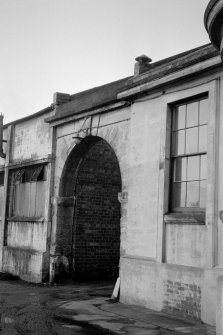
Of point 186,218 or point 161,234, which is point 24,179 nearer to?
point 161,234

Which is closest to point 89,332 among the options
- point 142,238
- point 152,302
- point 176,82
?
Result: point 152,302

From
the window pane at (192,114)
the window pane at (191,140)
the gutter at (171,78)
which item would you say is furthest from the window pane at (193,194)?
the gutter at (171,78)

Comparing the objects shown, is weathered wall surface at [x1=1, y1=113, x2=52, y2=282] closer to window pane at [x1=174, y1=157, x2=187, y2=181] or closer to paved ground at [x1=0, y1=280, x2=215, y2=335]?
paved ground at [x1=0, y1=280, x2=215, y2=335]

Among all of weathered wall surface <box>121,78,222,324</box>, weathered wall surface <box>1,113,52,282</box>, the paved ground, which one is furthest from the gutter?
the paved ground

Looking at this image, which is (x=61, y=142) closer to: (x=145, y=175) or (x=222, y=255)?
(x=145, y=175)

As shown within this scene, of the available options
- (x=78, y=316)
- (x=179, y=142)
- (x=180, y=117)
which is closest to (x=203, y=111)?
(x=180, y=117)

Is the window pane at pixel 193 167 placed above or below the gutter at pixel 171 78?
below

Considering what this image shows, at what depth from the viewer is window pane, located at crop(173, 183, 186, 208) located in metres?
9.23

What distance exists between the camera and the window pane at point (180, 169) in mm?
9297

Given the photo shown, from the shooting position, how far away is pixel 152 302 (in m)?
9.26

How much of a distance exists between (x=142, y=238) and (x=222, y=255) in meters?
2.37

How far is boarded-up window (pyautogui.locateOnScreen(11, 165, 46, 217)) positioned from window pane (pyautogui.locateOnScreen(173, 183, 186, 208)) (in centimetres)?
592

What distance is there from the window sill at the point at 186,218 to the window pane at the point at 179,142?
4.20 feet

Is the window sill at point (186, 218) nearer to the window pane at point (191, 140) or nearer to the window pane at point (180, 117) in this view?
the window pane at point (191, 140)
